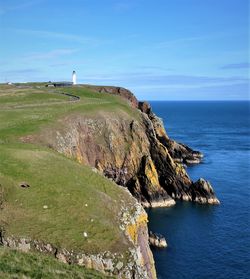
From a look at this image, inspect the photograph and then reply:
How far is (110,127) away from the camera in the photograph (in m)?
77.8

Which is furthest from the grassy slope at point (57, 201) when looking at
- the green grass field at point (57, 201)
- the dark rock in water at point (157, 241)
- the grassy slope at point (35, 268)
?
the dark rock in water at point (157, 241)

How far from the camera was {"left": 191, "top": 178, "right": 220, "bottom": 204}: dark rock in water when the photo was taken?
78.1 metres

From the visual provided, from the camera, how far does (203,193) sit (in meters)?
79.5

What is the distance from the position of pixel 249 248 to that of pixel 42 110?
38.9m

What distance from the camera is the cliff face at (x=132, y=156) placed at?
71438mm

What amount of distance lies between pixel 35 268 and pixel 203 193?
55.7 metres

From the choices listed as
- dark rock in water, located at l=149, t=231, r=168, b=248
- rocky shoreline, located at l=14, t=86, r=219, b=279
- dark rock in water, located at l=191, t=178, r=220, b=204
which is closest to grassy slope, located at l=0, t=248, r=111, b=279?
dark rock in water, located at l=149, t=231, r=168, b=248

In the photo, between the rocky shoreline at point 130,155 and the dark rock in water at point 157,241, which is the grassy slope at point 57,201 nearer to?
the rocky shoreline at point 130,155

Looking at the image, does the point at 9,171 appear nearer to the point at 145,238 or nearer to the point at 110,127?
the point at 145,238

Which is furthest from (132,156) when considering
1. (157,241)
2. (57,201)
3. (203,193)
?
(57,201)

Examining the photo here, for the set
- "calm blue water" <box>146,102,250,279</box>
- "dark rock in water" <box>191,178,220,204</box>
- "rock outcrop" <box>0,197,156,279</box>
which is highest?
"rock outcrop" <box>0,197,156,279</box>

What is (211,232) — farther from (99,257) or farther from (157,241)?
(99,257)

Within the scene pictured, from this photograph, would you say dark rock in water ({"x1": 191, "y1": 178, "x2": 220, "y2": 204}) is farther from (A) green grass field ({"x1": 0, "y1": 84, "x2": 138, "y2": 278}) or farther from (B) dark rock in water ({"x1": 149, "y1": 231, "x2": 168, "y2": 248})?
(A) green grass field ({"x1": 0, "y1": 84, "x2": 138, "y2": 278})

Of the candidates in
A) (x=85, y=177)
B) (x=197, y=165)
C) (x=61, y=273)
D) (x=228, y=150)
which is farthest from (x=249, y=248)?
(x=228, y=150)
